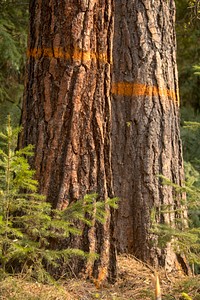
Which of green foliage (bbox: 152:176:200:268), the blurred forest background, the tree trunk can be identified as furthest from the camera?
the blurred forest background

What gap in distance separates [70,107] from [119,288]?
55.2 inches

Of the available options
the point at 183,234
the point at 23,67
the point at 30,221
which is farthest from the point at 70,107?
the point at 23,67

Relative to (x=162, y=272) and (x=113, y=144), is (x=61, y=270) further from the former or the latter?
(x=113, y=144)

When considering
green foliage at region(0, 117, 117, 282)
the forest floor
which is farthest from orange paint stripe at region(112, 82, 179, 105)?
green foliage at region(0, 117, 117, 282)

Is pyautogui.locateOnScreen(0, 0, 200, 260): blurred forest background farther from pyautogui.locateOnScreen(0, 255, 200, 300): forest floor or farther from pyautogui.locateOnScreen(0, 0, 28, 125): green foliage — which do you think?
pyautogui.locateOnScreen(0, 255, 200, 300): forest floor

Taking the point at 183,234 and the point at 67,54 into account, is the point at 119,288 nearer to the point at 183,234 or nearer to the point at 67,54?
the point at 183,234

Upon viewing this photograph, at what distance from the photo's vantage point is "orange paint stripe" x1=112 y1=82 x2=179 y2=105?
594 cm

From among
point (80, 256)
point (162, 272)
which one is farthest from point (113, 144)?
point (80, 256)

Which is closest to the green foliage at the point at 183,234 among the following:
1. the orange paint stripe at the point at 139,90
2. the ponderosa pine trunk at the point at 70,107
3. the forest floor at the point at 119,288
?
the forest floor at the point at 119,288

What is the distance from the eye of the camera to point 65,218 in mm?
4289

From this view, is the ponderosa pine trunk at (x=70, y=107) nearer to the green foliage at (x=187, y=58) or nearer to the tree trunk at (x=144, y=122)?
the tree trunk at (x=144, y=122)

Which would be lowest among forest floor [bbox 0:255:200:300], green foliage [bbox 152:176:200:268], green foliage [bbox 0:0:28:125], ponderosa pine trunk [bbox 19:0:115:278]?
forest floor [bbox 0:255:200:300]

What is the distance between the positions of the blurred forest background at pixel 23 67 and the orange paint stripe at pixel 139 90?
1694 mm

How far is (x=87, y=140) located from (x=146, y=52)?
1.77 metres
